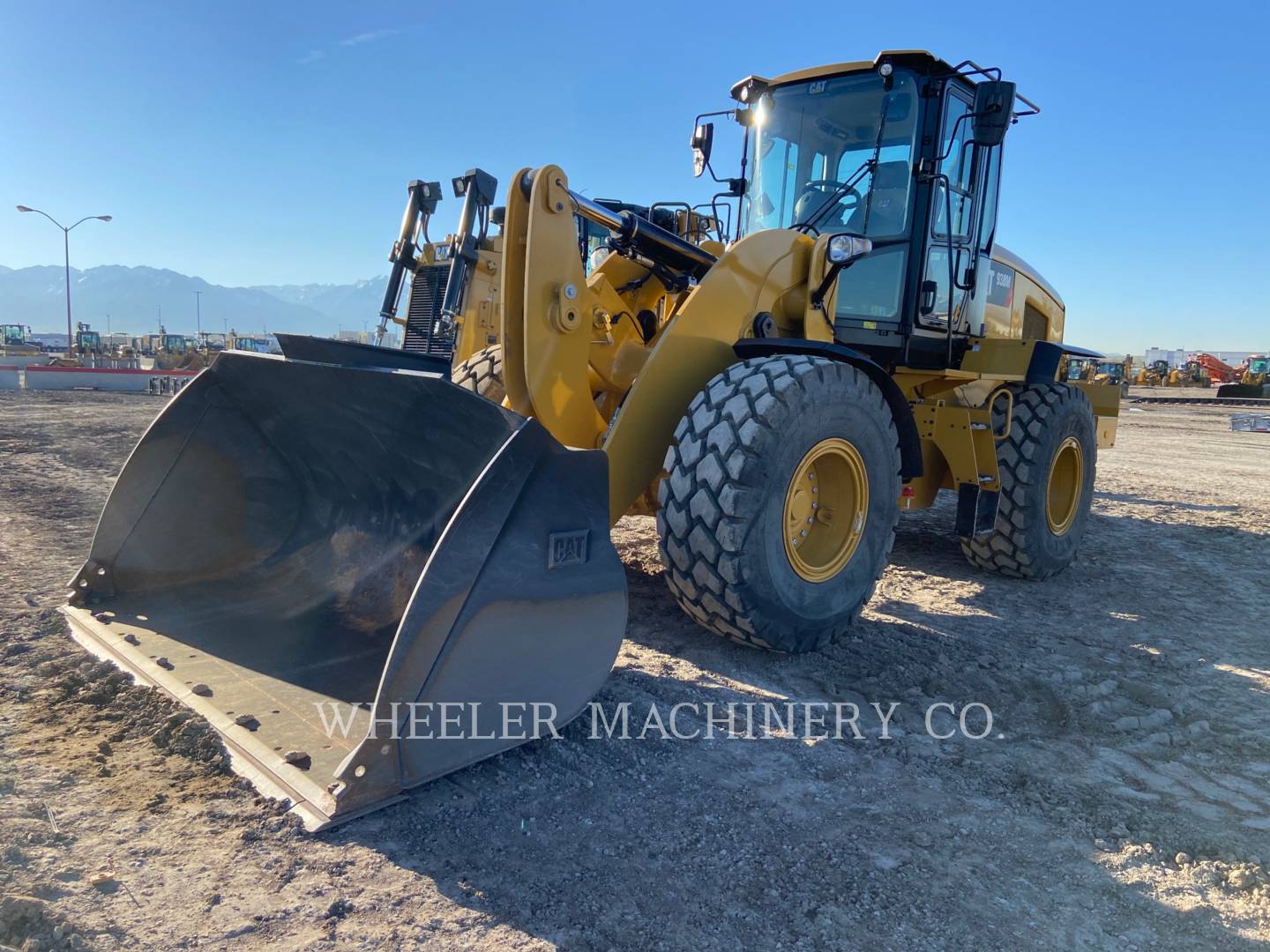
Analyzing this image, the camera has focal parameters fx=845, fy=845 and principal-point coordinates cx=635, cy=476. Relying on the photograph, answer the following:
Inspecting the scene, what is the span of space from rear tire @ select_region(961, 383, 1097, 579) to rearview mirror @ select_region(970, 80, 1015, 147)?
213 cm

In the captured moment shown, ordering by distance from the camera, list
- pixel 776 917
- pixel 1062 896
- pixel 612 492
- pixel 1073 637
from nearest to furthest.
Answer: pixel 776 917 → pixel 1062 896 → pixel 612 492 → pixel 1073 637

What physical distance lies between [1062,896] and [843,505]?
2048mm

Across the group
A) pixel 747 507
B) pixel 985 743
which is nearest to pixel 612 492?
pixel 747 507

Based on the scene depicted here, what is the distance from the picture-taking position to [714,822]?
8.10ft

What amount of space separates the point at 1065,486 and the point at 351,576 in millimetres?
5357

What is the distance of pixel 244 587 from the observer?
371 cm

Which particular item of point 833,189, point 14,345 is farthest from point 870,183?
point 14,345

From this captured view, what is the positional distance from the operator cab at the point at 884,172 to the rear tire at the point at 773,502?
90 centimetres

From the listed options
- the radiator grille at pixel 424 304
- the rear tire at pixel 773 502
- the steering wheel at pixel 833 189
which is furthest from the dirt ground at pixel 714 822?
the radiator grille at pixel 424 304

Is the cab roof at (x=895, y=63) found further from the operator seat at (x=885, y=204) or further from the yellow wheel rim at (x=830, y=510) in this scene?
the yellow wheel rim at (x=830, y=510)

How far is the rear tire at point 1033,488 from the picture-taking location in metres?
5.69

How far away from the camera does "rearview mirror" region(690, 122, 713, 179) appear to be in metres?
5.23

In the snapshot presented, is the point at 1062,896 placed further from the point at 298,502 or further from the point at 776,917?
the point at 298,502

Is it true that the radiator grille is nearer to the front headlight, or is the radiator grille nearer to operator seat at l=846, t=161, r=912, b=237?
operator seat at l=846, t=161, r=912, b=237
